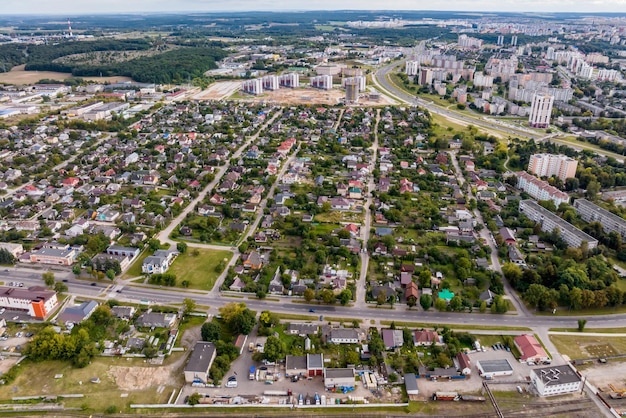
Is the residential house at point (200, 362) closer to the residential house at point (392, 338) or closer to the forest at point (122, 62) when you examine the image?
the residential house at point (392, 338)

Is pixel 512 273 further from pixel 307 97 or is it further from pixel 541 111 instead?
pixel 307 97

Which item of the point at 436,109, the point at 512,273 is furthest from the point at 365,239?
the point at 436,109

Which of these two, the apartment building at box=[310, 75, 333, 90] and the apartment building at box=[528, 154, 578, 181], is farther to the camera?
the apartment building at box=[310, 75, 333, 90]

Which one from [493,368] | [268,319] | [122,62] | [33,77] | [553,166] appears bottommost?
[493,368]

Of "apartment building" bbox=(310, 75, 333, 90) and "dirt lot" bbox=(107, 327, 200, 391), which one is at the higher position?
"apartment building" bbox=(310, 75, 333, 90)

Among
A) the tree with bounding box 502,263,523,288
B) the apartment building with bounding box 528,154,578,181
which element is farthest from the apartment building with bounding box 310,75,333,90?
the tree with bounding box 502,263,523,288

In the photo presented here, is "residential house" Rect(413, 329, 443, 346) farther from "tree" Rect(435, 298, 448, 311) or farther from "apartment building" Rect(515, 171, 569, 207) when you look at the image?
"apartment building" Rect(515, 171, 569, 207)

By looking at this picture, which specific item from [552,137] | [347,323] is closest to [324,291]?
[347,323]

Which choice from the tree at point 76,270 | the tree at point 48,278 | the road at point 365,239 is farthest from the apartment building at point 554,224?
the tree at point 48,278
